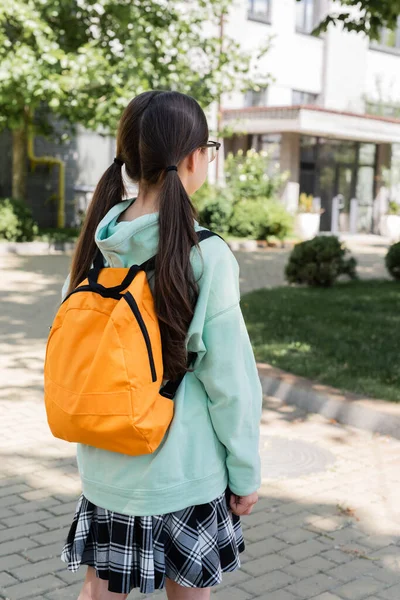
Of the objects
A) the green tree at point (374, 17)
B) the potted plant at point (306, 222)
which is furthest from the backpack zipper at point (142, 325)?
the potted plant at point (306, 222)

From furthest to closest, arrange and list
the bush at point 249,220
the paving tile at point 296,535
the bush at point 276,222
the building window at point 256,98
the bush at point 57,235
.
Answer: the building window at point 256,98 → the bush at point 276,222 → the bush at point 249,220 → the bush at point 57,235 → the paving tile at point 296,535

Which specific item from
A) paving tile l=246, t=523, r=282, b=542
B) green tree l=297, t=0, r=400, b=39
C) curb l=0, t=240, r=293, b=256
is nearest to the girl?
paving tile l=246, t=523, r=282, b=542

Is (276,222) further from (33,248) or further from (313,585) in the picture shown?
Answer: (313,585)

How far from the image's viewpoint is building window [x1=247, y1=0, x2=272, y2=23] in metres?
26.1

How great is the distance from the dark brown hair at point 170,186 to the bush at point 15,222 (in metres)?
15.2

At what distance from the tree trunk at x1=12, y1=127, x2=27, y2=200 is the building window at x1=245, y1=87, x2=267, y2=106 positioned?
1028 centimetres

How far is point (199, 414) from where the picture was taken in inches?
87.7

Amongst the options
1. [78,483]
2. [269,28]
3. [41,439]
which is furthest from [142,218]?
[269,28]

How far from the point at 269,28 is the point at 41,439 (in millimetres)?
23287

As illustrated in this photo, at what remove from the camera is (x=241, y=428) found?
2230 millimetres

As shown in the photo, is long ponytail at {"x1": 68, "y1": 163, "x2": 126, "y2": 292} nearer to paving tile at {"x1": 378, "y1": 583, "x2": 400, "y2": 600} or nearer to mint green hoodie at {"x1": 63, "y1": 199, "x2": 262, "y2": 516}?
mint green hoodie at {"x1": 63, "y1": 199, "x2": 262, "y2": 516}

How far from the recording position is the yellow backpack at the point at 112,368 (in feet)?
6.79

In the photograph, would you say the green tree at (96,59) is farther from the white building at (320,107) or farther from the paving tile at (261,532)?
the paving tile at (261,532)

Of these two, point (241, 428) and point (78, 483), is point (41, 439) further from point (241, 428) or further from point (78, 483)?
point (241, 428)
